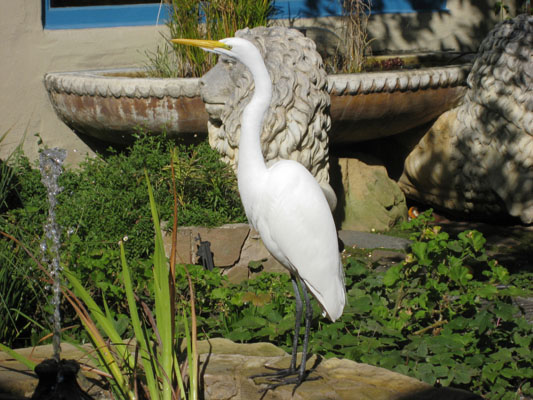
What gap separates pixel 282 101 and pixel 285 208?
1.86 m

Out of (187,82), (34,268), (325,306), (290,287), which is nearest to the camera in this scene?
(325,306)

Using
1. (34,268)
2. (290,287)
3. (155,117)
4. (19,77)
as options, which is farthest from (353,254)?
(19,77)

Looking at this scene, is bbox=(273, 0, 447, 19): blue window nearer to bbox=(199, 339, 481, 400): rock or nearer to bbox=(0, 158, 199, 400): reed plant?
bbox=(199, 339, 481, 400): rock

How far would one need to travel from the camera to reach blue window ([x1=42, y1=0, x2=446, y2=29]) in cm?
633

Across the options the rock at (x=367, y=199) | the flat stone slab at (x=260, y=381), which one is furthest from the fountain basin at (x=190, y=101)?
the flat stone slab at (x=260, y=381)

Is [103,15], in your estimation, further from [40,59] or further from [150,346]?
[150,346]

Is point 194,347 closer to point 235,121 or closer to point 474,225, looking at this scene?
point 235,121

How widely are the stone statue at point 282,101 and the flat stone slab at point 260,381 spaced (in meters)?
1.99

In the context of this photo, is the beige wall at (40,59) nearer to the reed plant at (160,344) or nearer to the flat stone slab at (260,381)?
the flat stone slab at (260,381)

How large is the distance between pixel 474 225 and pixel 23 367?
464 centimetres

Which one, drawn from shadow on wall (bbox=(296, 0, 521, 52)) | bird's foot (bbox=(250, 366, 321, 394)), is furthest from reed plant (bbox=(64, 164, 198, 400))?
shadow on wall (bbox=(296, 0, 521, 52))

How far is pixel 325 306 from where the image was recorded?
2.96 m

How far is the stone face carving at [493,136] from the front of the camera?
5.49 metres

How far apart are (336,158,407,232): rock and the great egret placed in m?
3.15
